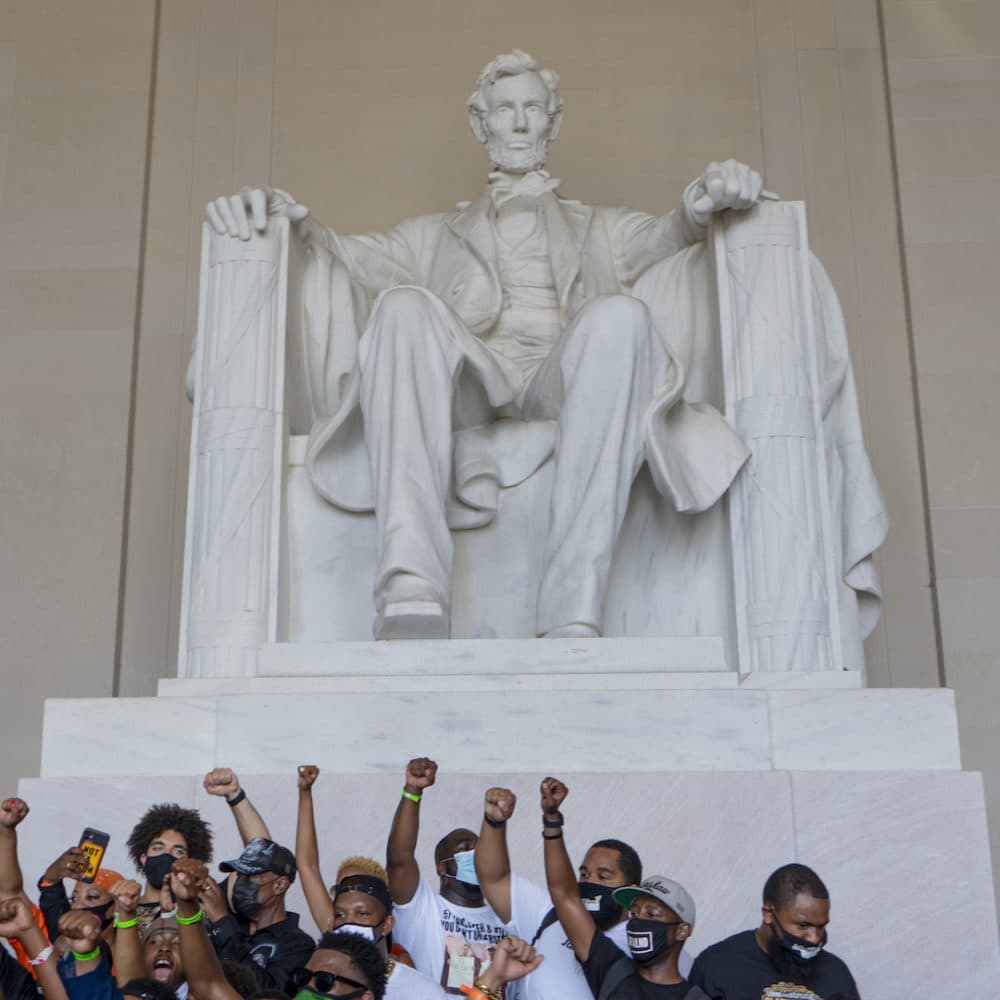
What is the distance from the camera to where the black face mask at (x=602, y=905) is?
3666 millimetres

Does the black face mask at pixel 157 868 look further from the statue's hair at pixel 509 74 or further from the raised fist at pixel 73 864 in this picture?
the statue's hair at pixel 509 74

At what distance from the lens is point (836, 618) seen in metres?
Result: 5.45

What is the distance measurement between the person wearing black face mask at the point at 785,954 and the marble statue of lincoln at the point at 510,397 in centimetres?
167

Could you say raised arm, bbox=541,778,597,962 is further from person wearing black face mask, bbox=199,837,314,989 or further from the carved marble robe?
the carved marble robe

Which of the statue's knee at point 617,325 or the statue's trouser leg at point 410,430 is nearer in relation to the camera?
the statue's trouser leg at point 410,430

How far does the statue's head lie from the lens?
21.9 ft

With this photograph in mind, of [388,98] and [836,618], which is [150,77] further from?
[836,618]

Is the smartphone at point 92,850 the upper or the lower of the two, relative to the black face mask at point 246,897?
upper

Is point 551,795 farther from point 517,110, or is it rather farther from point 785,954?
point 517,110

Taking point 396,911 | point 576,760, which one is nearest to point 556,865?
point 396,911

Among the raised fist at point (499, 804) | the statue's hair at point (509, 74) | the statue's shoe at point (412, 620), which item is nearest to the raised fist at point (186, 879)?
the raised fist at point (499, 804)

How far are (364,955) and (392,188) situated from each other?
5990mm

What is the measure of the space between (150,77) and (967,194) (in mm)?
3853

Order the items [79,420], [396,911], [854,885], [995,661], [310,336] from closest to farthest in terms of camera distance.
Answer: [396,911] → [854,885] → [310,336] → [995,661] → [79,420]
